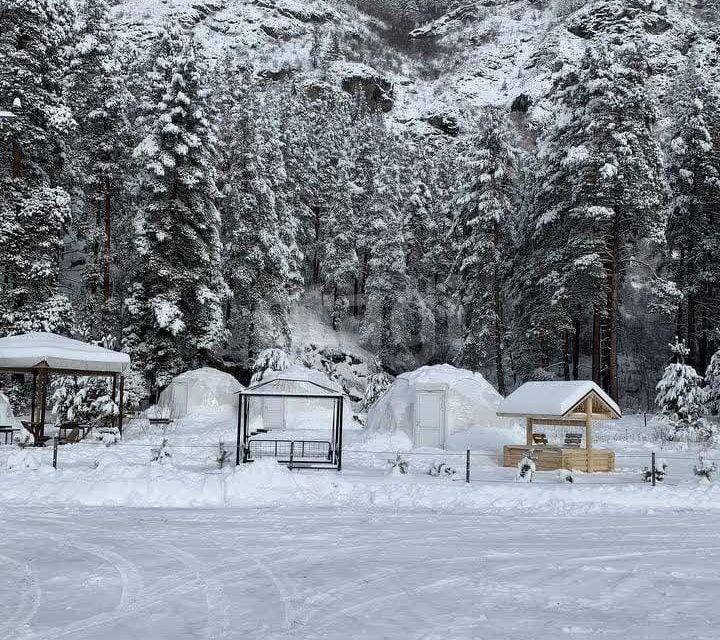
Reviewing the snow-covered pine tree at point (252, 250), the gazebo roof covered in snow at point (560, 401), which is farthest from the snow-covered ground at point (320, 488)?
the snow-covered pine tree at point (252, 250)

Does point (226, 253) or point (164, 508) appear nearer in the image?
point (164, 508)

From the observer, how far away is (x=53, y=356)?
71.1 feet

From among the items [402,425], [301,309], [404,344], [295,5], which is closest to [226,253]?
[301,309]

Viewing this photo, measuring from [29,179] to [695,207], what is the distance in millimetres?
31732

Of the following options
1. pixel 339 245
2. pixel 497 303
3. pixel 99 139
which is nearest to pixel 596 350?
pixel 497 303

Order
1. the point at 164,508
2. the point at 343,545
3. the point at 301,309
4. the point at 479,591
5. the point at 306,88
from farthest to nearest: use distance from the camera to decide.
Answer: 1. the point at 306,88
2. the point at 301,309
3. the point at 164,508
4. the point at 343,545
5. the point at 479,591

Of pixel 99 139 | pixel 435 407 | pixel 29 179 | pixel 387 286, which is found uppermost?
pixel 99 139

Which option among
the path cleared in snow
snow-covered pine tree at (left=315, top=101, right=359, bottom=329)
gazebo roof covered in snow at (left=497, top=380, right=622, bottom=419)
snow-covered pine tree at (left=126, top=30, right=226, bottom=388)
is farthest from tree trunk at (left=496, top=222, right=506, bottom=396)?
the path cleared in snow

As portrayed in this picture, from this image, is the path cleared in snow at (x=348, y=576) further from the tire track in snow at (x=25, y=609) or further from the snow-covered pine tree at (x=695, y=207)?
the snow-covered pine tree at (x=695, y=207)

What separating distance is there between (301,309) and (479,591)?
44.2m

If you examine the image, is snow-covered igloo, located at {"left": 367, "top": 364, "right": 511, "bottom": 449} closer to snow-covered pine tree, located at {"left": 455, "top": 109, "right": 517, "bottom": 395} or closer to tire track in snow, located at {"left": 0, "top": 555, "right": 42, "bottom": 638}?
snow-covered pine tree, located at {"left": 455, "top": 109, "right": 517, "bottom": 395}

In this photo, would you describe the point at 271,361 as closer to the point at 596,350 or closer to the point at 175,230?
the point at 175,230

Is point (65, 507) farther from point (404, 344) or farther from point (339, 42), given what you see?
point (339, 42)

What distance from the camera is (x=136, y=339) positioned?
33.2 meters
